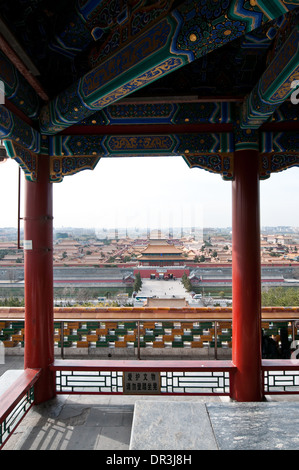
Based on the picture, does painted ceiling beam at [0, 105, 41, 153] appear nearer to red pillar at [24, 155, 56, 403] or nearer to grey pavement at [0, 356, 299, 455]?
red pillar at [24, 155, 56, 403]

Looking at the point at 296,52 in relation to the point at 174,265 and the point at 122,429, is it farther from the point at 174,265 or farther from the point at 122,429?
the point at 174,265

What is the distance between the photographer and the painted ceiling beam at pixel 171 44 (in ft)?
5.35

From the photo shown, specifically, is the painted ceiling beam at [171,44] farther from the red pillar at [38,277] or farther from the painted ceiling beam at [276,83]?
the red pillar at [38,277]

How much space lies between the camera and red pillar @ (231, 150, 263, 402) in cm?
373

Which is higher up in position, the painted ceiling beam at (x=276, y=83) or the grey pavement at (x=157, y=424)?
the painted ceiling beam at (x=276, y=83)

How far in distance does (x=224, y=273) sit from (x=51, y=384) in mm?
8282

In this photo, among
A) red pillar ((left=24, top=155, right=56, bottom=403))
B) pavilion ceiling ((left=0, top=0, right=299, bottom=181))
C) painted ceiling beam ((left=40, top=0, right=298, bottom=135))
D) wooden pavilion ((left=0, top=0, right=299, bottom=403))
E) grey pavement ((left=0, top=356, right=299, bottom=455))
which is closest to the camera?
painted ceiling beam ((left=40, top=0, right=298, bottom=135))

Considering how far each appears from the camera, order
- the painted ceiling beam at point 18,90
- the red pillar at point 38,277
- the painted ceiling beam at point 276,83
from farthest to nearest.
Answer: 1. the red pillar at point 38,277
2. the painted ceiling beam at point 18,90
3. the painted ceiling beam at point 276,83

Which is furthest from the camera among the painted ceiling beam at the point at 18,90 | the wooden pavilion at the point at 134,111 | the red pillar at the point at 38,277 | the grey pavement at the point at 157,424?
the red pillar at the point at 38,277

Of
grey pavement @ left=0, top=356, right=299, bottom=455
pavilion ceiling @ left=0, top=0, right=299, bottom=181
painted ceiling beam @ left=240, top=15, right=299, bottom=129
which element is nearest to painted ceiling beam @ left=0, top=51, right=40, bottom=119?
pavilion ceiling @ left=0, top=0, right=299, bottom=181

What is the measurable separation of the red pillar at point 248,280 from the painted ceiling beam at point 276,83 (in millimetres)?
610

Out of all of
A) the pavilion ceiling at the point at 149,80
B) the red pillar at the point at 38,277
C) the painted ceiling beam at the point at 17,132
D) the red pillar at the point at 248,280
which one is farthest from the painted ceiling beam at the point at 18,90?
the red pillar at the point at 248,280

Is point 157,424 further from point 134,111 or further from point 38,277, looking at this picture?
point 134,111

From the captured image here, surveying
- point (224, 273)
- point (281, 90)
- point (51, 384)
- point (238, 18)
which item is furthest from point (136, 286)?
point (238, 18)
